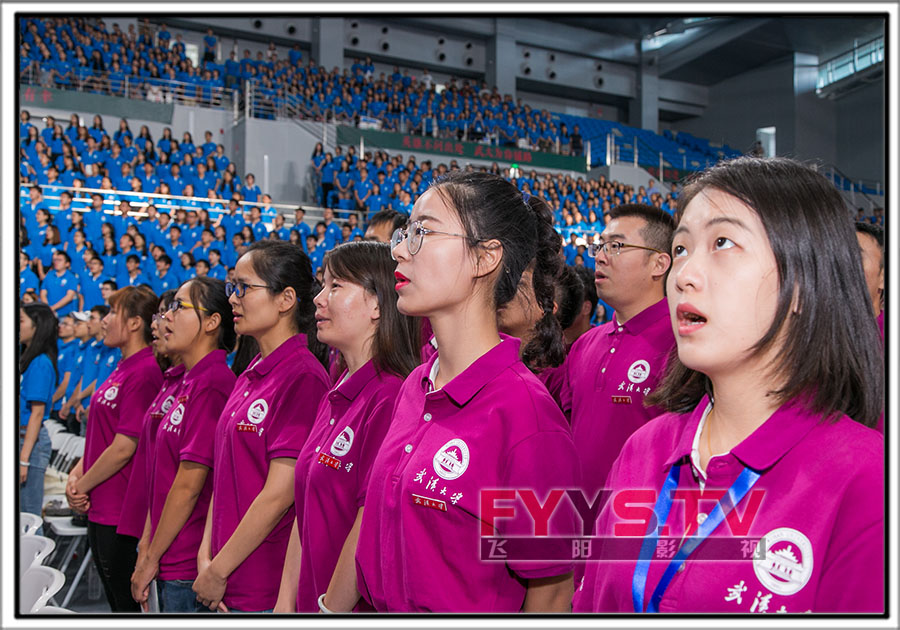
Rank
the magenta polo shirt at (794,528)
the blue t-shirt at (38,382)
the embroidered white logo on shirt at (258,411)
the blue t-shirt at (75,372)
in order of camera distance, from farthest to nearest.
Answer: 1. the blue t-shirt at (75,372)
2. the blue t-shirt at (38,382)
3. the embroidered white logo on shirt at (258,411)
4. the magenta polo shirt at (794,528)

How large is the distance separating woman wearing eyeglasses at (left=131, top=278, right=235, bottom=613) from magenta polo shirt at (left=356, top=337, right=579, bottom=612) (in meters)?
1.29

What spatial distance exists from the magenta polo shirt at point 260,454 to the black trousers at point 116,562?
89 centimetres

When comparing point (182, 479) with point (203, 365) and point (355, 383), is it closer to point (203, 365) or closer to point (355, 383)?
point (203, 365)

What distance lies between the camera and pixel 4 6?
2.94 feet

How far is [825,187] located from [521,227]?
71cm

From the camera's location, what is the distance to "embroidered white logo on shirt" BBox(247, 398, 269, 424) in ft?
7.38

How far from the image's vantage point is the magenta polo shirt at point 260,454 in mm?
2209

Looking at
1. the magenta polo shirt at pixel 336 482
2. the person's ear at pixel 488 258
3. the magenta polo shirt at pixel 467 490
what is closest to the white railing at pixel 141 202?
the magenta polo shirt at pixel 336 482

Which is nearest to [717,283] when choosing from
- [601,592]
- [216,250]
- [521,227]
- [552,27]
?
[601,592]

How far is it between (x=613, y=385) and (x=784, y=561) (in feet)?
4.87

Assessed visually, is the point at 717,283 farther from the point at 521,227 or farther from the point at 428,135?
the point at 428,135

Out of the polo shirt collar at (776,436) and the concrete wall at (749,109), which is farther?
the concrete wall at (749,109)

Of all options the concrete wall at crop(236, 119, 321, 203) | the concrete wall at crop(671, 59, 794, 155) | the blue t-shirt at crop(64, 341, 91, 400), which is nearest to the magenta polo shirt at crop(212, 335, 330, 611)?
the blue t-shirt at crop(64, 341, 91, 400)

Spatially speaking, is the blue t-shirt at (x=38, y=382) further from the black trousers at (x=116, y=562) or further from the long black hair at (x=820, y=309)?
the long black hair at (x=820, y=309)
